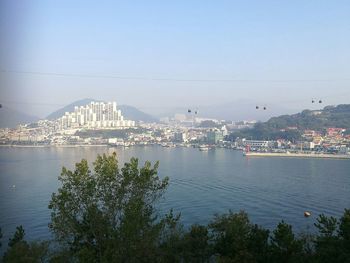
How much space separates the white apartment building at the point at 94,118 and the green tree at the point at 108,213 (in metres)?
27.7

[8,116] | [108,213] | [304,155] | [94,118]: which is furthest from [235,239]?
[94,118]

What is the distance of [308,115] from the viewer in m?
26.7

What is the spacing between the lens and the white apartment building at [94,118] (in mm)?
30728

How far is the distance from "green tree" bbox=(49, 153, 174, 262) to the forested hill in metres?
20.5

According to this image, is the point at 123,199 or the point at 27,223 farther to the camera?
the point at 27,223

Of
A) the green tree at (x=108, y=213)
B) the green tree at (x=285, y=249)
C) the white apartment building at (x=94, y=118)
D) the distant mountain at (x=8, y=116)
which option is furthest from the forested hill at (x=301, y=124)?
the green tree at (x=108, y=213)

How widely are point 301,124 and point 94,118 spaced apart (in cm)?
1582

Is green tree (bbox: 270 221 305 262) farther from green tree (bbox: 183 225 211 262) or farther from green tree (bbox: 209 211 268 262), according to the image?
green tree (bbox: 183 225 211 262)

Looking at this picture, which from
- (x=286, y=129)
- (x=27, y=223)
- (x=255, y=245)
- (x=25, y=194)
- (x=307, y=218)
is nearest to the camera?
(x=255, y=245)

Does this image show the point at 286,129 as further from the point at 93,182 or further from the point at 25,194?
the point at 93,182

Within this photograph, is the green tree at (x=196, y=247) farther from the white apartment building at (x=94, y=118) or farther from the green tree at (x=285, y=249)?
the white apartment building at (x=94, y=118)

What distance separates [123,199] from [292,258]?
1038 millimetres

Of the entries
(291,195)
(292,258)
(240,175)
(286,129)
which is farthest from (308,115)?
(292,258)

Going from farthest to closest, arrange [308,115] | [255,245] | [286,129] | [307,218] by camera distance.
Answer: [308,115] → [286,129] → [307,218] → [255,245]
